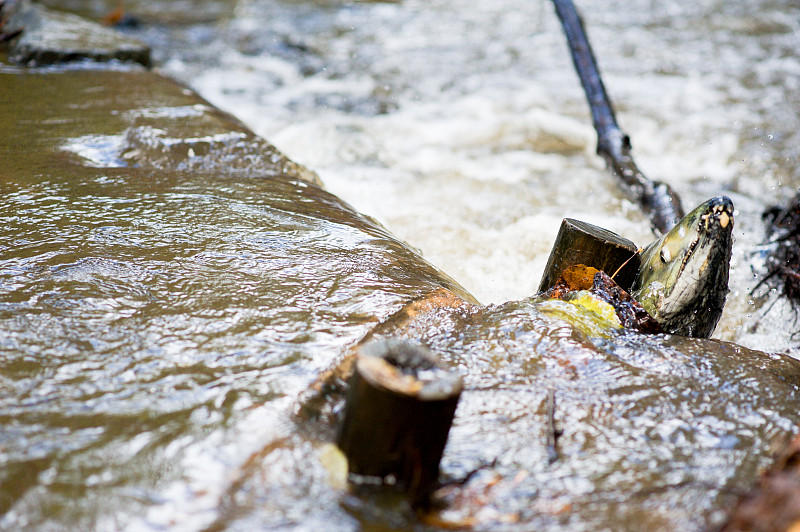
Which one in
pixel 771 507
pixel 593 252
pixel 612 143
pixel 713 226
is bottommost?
pixel 771 507

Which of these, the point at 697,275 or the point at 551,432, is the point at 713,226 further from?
the point at 551,432

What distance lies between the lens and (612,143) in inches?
186

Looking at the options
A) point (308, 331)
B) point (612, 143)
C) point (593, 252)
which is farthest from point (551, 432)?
point (612, 143)

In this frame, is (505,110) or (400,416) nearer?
(400,416)

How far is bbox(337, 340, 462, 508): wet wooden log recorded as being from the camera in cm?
147

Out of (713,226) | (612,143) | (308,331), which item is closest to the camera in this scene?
(308,331)

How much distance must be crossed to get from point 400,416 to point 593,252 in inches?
54.0

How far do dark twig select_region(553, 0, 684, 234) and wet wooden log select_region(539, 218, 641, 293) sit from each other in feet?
3.92

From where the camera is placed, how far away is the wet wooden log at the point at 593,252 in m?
2.52

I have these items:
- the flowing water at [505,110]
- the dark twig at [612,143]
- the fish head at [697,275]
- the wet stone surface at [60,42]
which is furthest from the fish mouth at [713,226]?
the wet stone surface at [60,42]

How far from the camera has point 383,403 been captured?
4.84 ft

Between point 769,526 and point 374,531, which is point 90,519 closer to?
point 374,531

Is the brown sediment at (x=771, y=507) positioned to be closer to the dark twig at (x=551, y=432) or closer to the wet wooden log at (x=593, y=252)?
the dark twig at (x=551, y=432)

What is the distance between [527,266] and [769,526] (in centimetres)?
232
